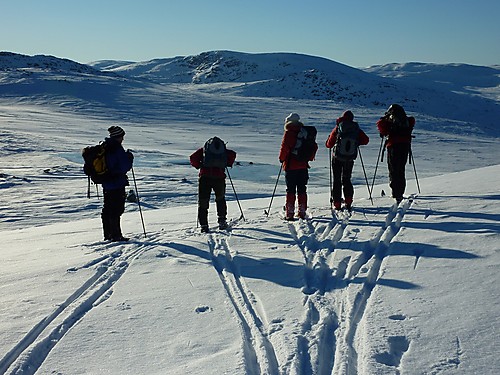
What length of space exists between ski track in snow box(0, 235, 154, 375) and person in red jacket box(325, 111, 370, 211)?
138 inches

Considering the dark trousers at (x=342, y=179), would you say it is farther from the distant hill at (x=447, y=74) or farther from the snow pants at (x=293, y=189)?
the distant hill at (x=447, y=74)

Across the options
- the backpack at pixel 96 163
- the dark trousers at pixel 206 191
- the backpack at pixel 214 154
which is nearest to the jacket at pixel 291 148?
the backpack at pixel 214 154

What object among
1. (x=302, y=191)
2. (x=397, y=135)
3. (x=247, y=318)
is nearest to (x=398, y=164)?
(x=397, y=135)

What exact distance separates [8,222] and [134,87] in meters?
57.3

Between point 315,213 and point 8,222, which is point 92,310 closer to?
point 315,213

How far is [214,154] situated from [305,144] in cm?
141

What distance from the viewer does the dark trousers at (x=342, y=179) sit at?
A: 814cm

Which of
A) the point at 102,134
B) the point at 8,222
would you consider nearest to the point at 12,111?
the point at 102,134

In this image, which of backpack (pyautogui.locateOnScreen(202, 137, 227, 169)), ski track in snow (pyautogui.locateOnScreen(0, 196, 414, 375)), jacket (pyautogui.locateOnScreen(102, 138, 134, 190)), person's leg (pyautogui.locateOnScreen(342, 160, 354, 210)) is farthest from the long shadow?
jacket (pyautogui.locateOnScreen(102, 138, 134, 190))

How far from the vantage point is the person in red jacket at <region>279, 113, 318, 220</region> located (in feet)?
25.4

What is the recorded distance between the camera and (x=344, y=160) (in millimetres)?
8070

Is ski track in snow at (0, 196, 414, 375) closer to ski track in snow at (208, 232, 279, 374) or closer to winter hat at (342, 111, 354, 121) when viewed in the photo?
ski track in snow at (208, 232, 279, 374)

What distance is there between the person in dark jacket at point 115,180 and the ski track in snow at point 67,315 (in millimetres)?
1142

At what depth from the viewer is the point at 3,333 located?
12.5 feet
